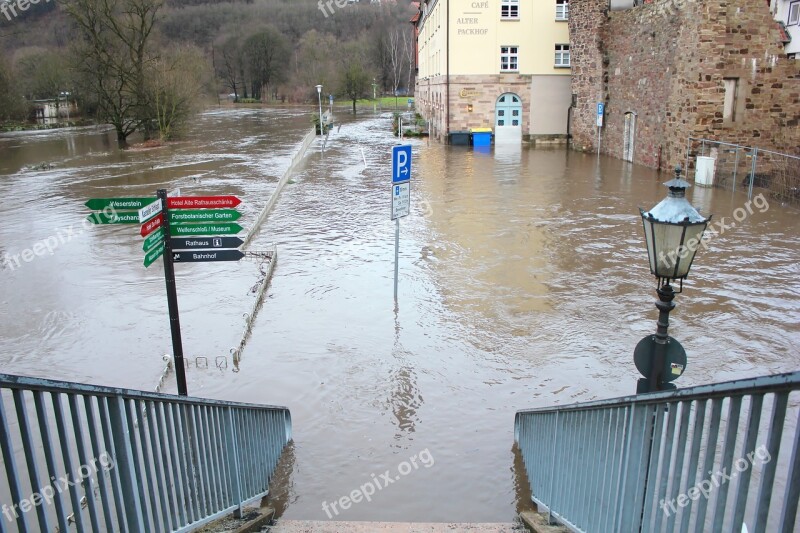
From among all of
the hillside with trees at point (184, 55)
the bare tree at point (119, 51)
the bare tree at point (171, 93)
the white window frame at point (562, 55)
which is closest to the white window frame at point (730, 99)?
the white window frame at point (562, 55)

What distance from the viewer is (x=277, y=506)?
5551 millimetres

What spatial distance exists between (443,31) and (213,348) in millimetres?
28913

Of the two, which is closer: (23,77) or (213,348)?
(213,348)

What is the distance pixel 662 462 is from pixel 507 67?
32.5 meters

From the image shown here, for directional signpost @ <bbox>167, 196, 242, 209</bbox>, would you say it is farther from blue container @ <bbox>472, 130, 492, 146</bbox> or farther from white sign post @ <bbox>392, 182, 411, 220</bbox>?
blue container @ <bbox>472, 130, 492, 146</bbox>

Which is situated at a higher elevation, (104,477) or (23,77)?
(23,77)

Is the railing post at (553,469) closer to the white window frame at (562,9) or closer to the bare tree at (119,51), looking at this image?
the white window frame at (562,9)

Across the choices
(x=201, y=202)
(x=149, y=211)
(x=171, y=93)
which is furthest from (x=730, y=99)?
(x=171, y=93)

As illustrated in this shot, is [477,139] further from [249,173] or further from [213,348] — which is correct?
[213,348]

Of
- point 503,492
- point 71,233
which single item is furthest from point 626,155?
point 503,492

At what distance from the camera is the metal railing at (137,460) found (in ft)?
7.91

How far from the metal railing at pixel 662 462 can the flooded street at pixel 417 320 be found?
1.29 metres

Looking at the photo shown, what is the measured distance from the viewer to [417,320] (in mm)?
9898

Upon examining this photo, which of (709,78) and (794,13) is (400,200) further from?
(794,13)
